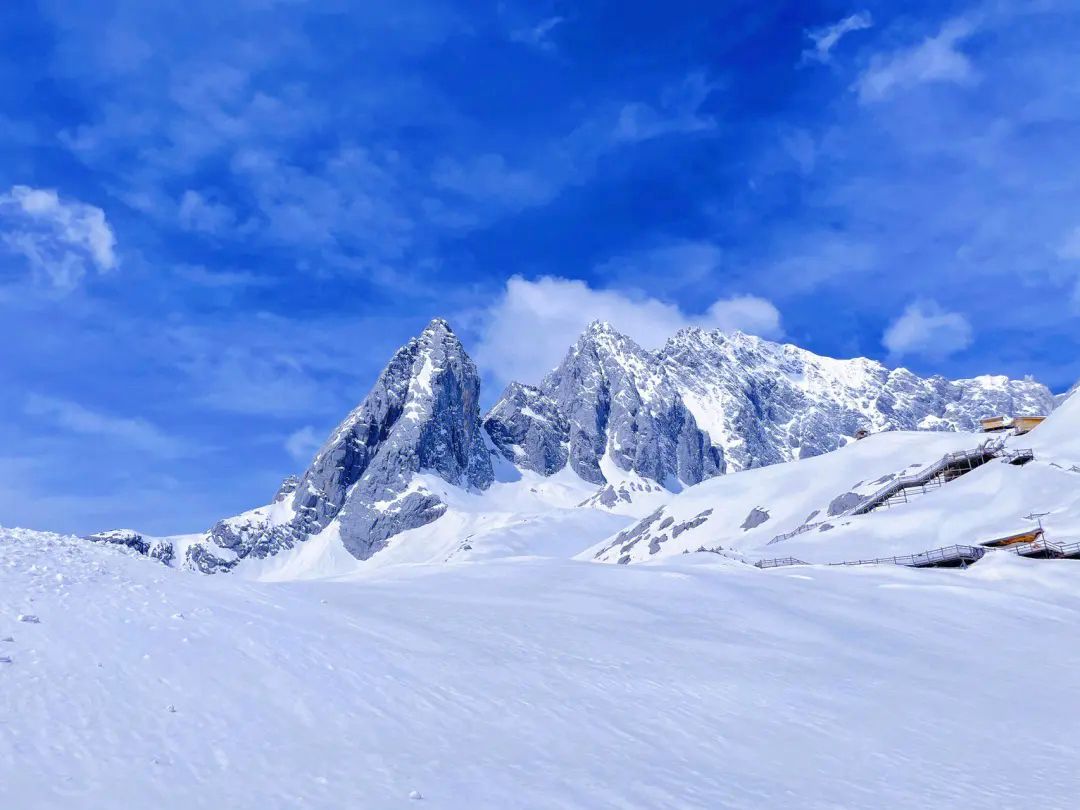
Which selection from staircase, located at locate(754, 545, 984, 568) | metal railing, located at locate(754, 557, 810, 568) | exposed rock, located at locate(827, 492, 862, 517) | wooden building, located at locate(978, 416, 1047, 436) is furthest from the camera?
wooden building, located at locate(978, 416, 1047, 436)

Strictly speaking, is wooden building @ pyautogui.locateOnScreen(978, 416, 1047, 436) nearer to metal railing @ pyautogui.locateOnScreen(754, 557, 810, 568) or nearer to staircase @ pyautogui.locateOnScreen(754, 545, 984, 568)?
staircase @ pyautogui.locateOnScreen(754, 545, 984, 568)

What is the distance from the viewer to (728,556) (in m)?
67.6

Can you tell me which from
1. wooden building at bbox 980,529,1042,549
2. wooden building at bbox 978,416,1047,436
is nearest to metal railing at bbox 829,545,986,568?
wooden building at bbox 980,529,1042,549

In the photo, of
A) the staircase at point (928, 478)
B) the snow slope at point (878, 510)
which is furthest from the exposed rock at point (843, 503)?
the staircase at point (928, 478)

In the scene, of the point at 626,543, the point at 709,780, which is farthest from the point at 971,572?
the point at 626,543

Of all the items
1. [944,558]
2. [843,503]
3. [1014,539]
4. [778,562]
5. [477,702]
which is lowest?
[477,702]

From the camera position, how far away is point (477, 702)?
61.2ft

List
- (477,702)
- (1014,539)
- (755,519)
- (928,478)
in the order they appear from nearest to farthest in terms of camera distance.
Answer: (477,702) < (1014,539) < (928,478) < (755,519)

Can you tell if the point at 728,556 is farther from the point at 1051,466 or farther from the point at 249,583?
the point at 249,583

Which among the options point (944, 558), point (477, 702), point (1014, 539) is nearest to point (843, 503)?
point (1014, 539)

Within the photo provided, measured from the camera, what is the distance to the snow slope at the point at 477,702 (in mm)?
13211

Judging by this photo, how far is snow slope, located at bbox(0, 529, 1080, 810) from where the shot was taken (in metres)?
13.2

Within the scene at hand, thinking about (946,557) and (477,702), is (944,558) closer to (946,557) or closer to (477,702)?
(946,557)

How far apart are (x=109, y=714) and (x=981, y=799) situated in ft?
53.7
